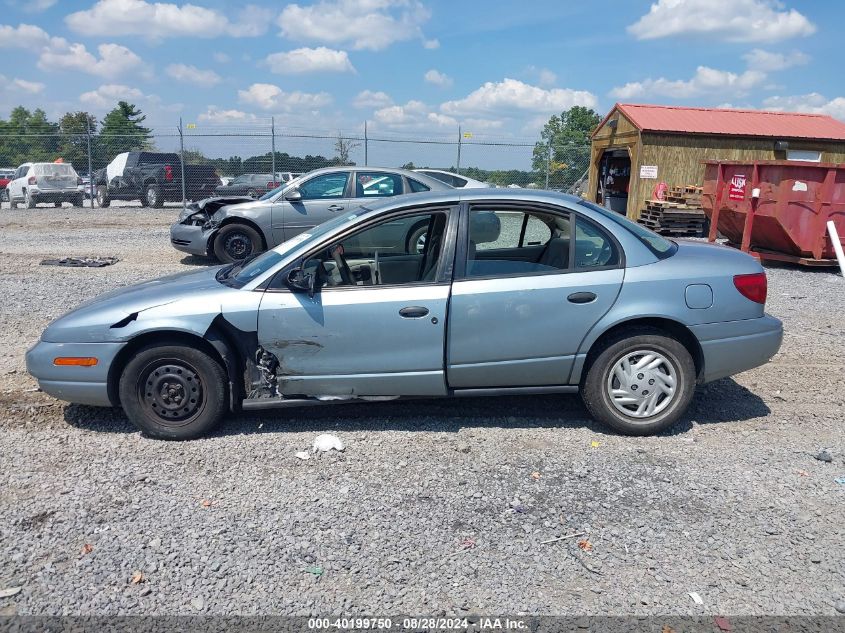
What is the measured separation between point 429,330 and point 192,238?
306 inches

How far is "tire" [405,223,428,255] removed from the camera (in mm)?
4953

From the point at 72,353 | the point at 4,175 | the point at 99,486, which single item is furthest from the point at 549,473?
the point at 4,175

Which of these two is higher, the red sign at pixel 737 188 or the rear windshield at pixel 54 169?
the rear windshield at pixel 54 169

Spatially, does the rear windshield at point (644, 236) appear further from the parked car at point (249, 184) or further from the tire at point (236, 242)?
the parked car at point (249, 184)

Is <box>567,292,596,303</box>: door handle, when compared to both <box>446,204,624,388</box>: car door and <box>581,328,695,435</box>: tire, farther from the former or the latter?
<box>581,328,695,435</box>: tire

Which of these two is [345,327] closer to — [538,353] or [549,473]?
[538,353]

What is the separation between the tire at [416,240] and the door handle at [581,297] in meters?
1.10

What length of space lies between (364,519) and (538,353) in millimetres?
1649

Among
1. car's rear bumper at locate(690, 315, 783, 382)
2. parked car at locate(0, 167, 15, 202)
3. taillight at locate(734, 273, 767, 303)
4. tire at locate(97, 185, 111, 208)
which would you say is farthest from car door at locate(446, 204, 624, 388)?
parked car at locate(0, 167, 15, 202)

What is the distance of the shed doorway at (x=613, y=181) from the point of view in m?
21.4

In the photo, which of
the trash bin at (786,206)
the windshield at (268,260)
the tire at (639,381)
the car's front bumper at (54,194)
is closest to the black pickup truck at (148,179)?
the car's front bumper at (54,194)

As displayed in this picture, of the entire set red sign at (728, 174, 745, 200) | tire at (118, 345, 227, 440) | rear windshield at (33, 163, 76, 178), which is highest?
rear windshield at (33, 163, 76, 178)

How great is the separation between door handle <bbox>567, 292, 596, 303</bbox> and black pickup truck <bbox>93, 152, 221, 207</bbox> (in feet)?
70.5

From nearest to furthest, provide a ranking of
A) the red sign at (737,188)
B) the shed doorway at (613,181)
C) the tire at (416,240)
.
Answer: the tire at (416,240), the red sign at (737,188), the shed doorway at (613,181)
